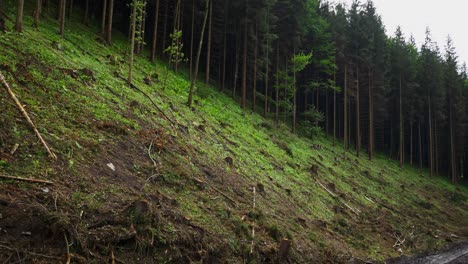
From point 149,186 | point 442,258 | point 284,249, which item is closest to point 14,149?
point 149,186

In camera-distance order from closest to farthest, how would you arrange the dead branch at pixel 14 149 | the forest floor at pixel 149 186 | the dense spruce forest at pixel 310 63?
the forest floor at pixel 149 186, the dead branch at pixel 14 149, the dense spruce forest at pixel 310 63

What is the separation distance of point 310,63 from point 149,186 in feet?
115

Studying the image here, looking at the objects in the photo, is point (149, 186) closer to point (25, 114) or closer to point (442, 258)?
point (25, 114)

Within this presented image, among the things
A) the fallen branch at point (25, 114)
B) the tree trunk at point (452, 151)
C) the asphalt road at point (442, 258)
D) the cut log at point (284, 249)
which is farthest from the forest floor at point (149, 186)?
the tree trunk at point (452, 151)

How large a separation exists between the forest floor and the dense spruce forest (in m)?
6.05

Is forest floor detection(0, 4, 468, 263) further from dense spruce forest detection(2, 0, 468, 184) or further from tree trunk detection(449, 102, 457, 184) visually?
tree trunk detection(449, 102, 457, 184)

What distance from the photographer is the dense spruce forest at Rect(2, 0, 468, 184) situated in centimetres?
2922

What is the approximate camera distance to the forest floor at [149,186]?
5.95m

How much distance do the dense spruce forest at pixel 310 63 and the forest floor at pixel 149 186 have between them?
6.05 metres

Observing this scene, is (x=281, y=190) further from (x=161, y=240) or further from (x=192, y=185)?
(x=161, y=240)

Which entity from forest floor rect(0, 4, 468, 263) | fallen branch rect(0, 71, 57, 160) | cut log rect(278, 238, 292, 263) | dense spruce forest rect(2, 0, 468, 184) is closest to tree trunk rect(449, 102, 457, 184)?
dense spruce forest rect(2, 0, 468, 184)

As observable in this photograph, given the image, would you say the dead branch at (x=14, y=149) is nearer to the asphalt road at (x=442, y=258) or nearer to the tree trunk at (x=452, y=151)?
the asphalt road at (x=442, y=258)

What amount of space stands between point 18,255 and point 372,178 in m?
26.7

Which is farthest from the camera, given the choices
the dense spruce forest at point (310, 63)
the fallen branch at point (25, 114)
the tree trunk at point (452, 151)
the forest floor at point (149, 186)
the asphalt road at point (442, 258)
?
the tree trunk at point (452, 151)
